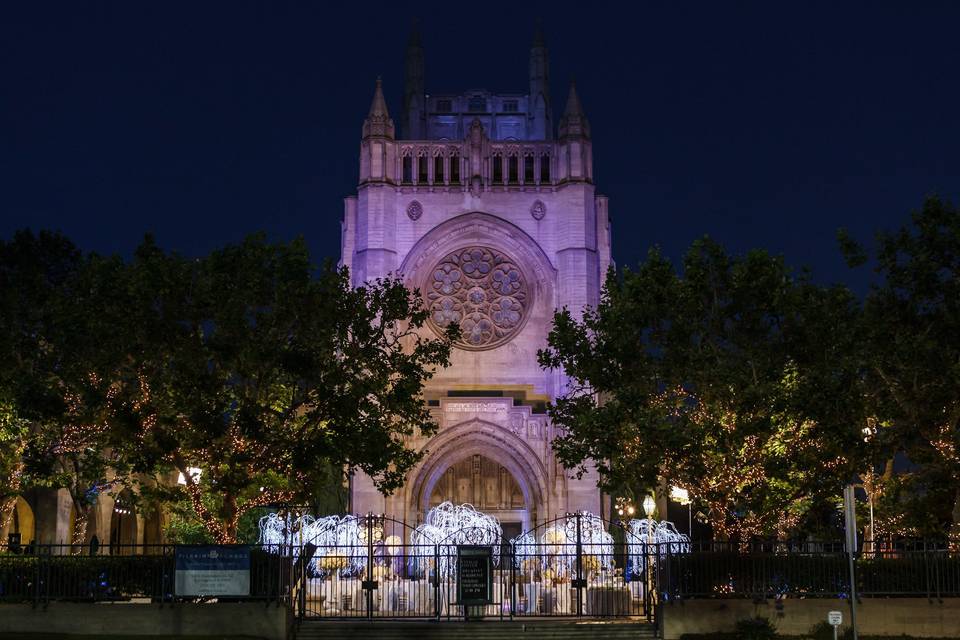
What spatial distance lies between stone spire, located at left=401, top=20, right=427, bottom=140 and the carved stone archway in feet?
68.7

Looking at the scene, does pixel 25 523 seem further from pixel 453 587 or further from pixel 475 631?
pixel 475 631

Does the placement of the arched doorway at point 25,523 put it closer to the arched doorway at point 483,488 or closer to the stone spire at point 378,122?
the arched doorway at point 483,488

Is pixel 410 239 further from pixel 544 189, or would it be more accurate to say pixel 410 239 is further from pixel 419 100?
pixel 419 100

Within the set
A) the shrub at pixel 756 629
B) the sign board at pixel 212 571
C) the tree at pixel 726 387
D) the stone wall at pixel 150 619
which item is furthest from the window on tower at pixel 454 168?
the shrub at pixel 756 629

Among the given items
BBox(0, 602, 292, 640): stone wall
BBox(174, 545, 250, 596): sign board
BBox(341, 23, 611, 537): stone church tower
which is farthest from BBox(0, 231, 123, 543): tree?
BBox(341, 23, 611, 537): stone church tower

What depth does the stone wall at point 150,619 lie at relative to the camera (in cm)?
2584

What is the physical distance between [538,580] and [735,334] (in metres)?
10.3

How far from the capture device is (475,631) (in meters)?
26.2

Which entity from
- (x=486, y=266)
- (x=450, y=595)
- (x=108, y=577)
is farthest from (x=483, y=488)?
(x=108, y=577)

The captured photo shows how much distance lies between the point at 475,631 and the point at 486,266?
29317mm

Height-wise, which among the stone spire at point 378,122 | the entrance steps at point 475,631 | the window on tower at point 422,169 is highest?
the stone spire at point 378,122

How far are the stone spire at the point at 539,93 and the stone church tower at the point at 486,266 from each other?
30.5ft

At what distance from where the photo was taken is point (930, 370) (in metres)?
30.2

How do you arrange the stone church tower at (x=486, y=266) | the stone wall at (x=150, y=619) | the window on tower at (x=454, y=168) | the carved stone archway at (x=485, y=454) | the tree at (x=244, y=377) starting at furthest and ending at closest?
the window on tower at (x=454, y=168) < the stone church tower at (x=486, y=266) < the carved stone archway at (x=485, y=454) < the tree at (x=244, y=377) < the stone wall at (x=150, y=619)
